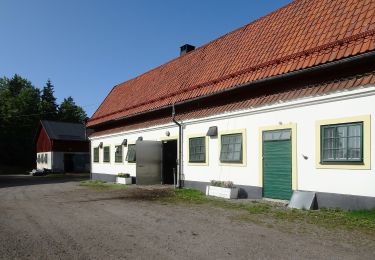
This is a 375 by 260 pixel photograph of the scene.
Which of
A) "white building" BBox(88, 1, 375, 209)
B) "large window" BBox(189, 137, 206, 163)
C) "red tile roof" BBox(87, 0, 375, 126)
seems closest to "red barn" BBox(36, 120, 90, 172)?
"red tile roof" BBox(87, 0, 375, 126)

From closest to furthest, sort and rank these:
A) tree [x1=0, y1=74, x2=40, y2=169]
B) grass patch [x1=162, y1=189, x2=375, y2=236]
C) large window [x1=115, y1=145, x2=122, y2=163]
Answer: grass patch [x1=162, y1=189, x2=375, y2=236] → large window [x1=115, y1=145, x2=122, y2=163] → tree [x1=0, y1=74, x2=40, y2=169]

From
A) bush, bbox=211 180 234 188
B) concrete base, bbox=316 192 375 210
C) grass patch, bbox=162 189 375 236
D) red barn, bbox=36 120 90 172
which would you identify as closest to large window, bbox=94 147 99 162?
bush, bbox=211 180 234 188

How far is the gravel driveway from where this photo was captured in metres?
6.00

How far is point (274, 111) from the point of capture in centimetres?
1198

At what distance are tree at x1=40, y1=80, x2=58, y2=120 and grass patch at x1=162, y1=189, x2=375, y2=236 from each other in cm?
6063

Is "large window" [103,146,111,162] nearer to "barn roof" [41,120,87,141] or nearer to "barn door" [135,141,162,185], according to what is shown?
"barn door" [135,141,162,185]

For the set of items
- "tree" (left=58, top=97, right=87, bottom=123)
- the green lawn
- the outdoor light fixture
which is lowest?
the green lawn

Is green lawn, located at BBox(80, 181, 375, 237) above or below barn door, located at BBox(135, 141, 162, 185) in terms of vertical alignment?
below

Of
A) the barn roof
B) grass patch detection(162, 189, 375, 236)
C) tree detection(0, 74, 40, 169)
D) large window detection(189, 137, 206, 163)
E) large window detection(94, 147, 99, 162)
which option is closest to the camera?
grass patch detection(162, 189, 375, 236)

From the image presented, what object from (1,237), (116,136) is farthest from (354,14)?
(116,136)

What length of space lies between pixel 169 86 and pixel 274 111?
319 inches

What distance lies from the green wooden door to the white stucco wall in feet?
1.05

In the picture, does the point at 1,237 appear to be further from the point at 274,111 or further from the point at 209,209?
the point at 274,111

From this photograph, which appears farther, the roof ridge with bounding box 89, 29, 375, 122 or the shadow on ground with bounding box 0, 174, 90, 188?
the shadow on ground with bounding box 0, 174, 90, 188
